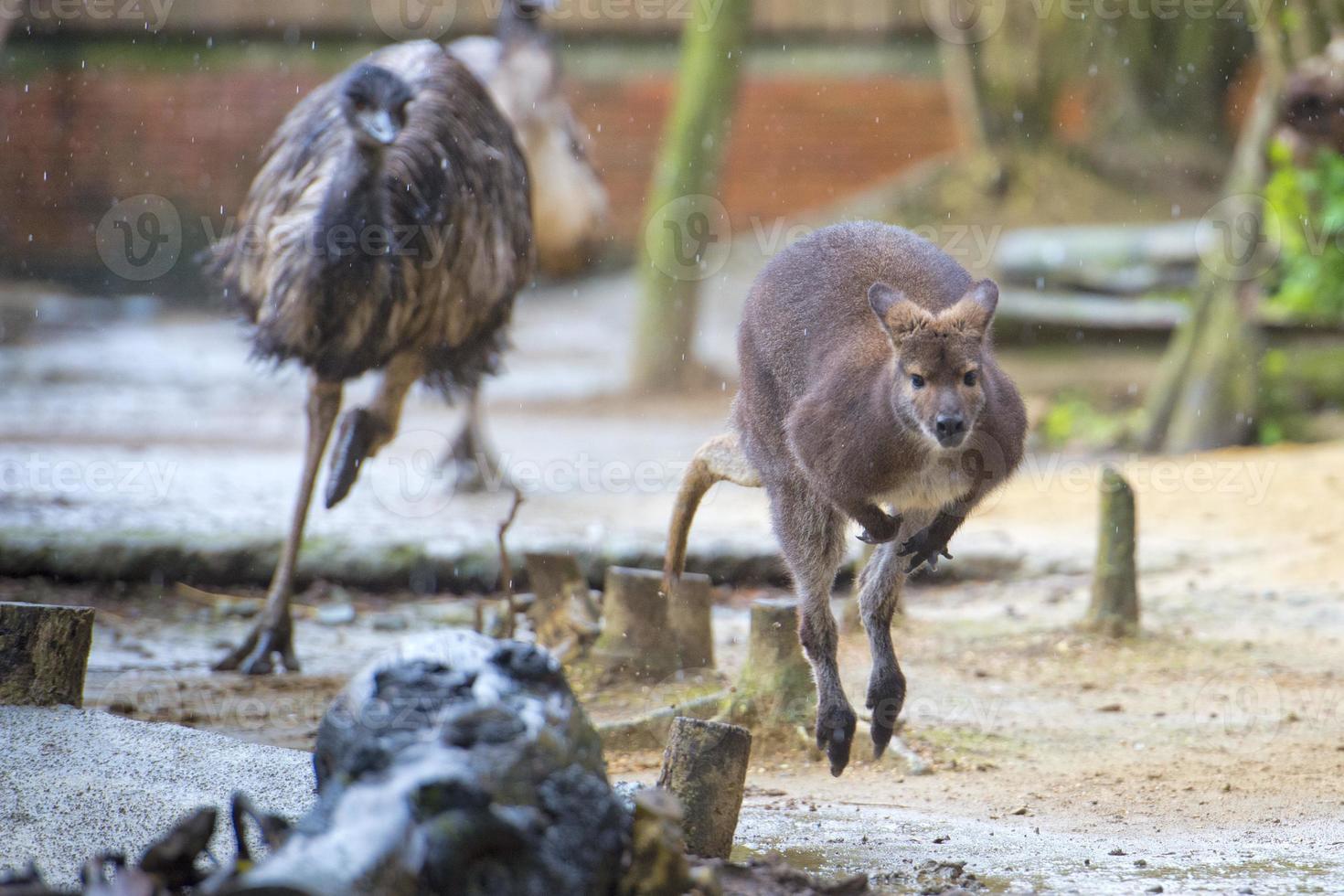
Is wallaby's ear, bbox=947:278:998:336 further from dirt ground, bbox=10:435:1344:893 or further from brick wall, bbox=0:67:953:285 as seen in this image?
brick wall, bbox=0:67:953:285

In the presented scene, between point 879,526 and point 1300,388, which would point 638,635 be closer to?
point 879,526

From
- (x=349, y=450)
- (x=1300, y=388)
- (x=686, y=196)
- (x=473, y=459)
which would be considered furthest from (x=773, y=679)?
(x=686, y=196)

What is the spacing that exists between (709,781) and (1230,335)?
6.59 meters

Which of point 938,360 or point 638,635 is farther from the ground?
point 938,360

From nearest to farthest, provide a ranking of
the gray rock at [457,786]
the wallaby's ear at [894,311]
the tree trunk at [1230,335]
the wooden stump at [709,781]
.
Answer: the gray rock at [457,786], the wooden stump at [709,781], the wallaby's ear at [894,311], the tree trunk at [1230,335]

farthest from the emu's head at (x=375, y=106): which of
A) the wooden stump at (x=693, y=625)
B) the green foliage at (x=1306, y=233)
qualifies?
the green foliage at (x=1306, y=233)

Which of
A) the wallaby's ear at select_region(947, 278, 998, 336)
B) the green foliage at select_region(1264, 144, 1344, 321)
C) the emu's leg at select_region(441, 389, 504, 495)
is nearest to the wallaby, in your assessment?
the wallaby's ear at select_region(947, 278, 998, 336)

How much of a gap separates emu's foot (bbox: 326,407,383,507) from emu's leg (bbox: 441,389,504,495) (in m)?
2.75

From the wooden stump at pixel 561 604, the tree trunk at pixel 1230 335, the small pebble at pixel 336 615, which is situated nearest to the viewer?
the wooden stump at pixel 561 604

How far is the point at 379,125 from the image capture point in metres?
5.22

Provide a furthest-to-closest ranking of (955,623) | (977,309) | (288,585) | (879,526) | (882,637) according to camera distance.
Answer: (955,623) < (288,585) < (882,637) < (879,526) < (977,309)

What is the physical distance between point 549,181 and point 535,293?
687 centimetres

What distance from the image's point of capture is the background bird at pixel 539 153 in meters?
8.44

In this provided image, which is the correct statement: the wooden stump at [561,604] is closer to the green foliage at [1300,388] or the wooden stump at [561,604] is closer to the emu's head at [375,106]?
the emu's head at [375,106]
